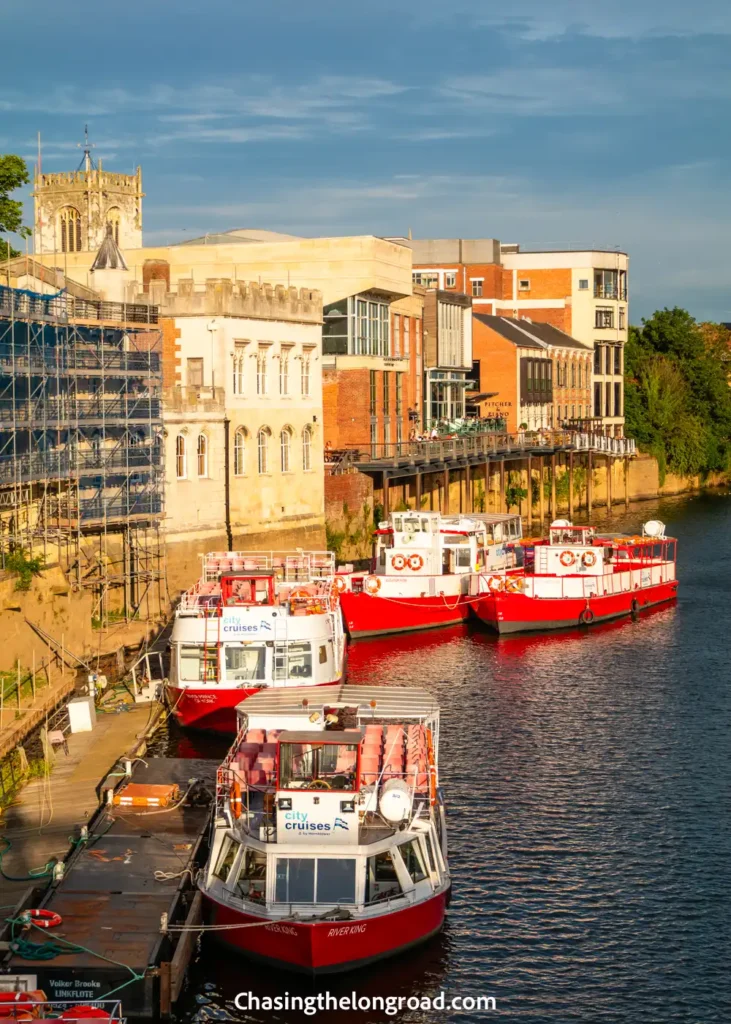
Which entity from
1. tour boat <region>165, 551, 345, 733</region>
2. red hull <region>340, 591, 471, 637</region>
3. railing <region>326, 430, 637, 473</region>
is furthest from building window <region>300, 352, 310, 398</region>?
tour boat <region>165, 551, 345, 733</region>

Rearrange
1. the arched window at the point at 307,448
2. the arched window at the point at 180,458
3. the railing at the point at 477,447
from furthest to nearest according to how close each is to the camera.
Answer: the railing at the point at 477,447 → the arched window at the point at 307,448 → the arched window at the point at 180,458

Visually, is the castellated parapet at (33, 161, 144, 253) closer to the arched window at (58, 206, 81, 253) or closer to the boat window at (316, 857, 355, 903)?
the arched window at (58, 206, 81, 253)

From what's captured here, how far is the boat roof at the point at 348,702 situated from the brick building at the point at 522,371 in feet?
247

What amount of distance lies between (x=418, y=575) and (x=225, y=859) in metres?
37.4

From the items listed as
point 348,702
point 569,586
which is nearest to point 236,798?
point 348,702

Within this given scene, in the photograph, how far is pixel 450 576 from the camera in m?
67.2

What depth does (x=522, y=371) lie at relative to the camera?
375 ft

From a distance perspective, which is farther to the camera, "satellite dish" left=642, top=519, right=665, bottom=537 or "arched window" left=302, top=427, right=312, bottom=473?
"satellite dish" left=642, top=519, right=665, bottom=537

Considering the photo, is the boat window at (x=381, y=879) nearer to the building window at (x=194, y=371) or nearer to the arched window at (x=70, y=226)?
the building window at (x=194, y=371)

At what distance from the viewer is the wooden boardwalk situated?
3219 cm

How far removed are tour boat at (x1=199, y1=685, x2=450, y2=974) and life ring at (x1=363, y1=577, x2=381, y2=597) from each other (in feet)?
104

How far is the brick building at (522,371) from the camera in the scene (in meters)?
114

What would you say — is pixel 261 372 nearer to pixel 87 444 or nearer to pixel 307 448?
pixel 307 448

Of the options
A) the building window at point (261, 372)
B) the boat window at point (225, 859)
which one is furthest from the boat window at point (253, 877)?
the building window at point (261, 372)
